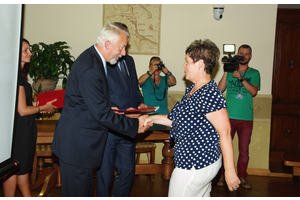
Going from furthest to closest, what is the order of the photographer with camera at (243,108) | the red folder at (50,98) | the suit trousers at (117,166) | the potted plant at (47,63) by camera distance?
the potted plant at (47,63), the photographer with camera at (243,108), the red folder at (50,98), the suit trousers at (117,166)

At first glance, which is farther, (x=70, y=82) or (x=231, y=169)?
(x=70, y=82)

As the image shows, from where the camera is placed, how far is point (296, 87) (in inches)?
203

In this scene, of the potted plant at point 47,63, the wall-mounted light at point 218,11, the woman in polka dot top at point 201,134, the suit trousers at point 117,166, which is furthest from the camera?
the wall-mounted light at point 218,11

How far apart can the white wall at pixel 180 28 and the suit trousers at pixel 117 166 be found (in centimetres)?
217

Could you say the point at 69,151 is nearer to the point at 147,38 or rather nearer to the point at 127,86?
the point at 127,86

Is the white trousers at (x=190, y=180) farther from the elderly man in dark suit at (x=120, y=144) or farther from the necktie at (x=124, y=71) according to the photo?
the necktie at (x=124, y=71)

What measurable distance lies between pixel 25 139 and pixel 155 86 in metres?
2.01

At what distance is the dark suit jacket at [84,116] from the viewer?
6.55ft

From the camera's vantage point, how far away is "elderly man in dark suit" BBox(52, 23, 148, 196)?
2002 millimetres

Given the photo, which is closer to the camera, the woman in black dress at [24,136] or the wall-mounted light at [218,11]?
the woman in black dress at [24,136]

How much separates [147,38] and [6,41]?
3.15m

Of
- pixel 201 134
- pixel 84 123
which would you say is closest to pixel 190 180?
pixel 201 134

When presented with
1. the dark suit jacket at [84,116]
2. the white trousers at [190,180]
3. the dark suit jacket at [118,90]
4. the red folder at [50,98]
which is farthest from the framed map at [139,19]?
the white trousers at [190,180]
